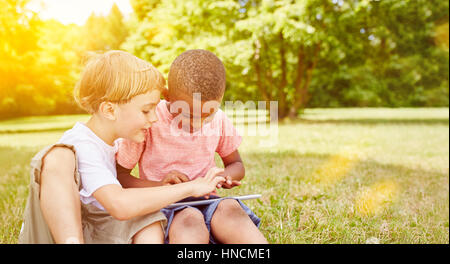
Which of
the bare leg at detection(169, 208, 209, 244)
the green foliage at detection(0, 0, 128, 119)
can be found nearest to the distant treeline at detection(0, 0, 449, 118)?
the green foliage at detection(0, 0, 128, 119)

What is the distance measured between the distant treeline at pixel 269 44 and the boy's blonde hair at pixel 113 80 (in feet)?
29.7

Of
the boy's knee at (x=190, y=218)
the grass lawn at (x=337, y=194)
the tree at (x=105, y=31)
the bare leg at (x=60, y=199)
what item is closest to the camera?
the bare leg at (x=60, y=199)

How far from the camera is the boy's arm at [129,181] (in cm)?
205

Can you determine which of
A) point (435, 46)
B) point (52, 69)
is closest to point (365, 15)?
point (435, 46)

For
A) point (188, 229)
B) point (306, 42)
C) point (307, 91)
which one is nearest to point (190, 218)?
point (188, 229)

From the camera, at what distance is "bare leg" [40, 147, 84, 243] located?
149 centimetres

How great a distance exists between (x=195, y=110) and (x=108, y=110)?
434 millimetres

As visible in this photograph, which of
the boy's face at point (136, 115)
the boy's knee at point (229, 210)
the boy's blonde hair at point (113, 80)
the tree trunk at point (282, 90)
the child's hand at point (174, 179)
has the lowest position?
the boy's knee at point (229, 210)

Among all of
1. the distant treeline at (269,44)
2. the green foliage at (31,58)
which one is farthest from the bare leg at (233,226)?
the green foliage at (31,58)

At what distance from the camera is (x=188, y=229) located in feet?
5.96

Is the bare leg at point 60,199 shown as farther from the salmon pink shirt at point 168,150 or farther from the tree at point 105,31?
the tree at point 105,31

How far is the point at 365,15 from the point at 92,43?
2852 cm
